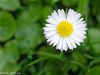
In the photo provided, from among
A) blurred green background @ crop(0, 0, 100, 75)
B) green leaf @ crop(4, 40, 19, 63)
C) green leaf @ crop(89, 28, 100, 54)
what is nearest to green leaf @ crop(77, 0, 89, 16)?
blurred green background @ crop(0, 0, 100, 75)

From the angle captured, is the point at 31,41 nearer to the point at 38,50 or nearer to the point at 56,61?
the point at 38,50

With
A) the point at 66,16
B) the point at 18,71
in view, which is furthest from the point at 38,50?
the point at 66,16

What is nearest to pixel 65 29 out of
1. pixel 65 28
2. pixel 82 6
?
pixel 65 28

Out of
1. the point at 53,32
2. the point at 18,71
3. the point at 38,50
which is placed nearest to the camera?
the point at 53,32

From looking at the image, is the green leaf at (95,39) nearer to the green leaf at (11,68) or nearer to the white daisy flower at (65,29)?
the white daisy flower at (65,29)

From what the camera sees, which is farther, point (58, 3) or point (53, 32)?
point (58, 3)

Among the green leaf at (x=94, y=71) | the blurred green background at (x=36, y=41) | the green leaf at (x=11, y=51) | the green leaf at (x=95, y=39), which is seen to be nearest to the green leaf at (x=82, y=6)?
the blurred green background at (x=36, y=41)

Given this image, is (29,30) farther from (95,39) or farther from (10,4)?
(95,39)
